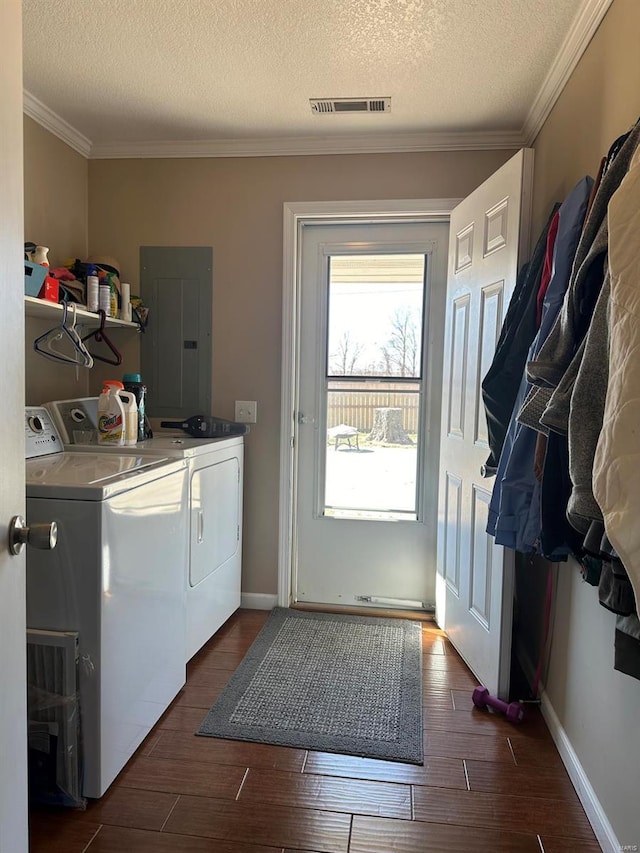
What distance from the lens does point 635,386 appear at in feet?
2.71

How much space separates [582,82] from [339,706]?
2.32 m

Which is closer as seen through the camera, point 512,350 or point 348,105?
point 512,350

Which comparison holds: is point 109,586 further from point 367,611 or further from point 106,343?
point 367,611

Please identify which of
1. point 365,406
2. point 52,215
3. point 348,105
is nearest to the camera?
point 348,105

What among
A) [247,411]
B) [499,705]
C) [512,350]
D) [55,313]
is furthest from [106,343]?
[499,705]

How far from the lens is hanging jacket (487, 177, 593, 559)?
1.47 metres

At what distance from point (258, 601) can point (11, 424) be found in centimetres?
214

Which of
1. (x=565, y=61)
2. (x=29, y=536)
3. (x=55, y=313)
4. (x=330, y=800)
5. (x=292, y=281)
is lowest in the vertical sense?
(x=330, y=800)

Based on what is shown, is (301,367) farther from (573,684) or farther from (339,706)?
(573,684)

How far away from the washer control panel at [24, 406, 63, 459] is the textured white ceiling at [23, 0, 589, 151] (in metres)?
1.32

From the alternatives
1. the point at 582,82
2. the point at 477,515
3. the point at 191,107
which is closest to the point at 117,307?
the point at 191,107

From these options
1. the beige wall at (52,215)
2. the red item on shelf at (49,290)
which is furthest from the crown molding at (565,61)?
the beige wall at (52,215)

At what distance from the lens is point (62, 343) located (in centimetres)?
257

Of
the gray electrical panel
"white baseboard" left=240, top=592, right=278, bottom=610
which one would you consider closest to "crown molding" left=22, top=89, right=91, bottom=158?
the gray electrical panel
